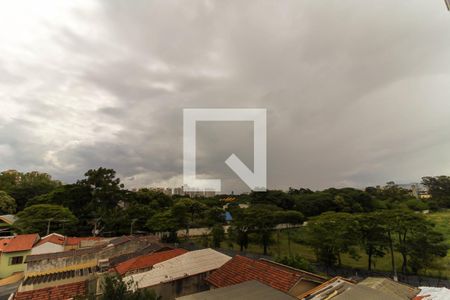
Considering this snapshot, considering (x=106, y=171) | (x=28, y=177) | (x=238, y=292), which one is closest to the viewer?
(x=238, y=292)

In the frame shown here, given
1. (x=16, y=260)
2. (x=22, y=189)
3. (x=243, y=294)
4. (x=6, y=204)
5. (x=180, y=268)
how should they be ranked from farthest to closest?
(x=22, y=189) → (x=6, y=204) → (x=16, y=260) → (x=180, y=268) → (x=243, y=294)

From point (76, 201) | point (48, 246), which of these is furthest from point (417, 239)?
point (76, 201)

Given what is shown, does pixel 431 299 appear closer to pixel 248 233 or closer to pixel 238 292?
pixel 238 292

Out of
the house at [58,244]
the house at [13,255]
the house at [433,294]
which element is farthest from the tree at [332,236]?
the house at [13,255]

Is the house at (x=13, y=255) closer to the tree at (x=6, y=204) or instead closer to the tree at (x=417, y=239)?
the tree at (x=6, y=204)

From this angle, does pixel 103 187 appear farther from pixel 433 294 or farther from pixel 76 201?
pixel 433 294

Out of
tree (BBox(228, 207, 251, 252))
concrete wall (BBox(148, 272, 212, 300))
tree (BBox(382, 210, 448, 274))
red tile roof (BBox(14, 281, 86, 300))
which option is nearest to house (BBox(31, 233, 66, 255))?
red tile roof (BBox(14, 281, 86, 300))

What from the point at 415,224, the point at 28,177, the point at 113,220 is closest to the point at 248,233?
the point at 415,224
